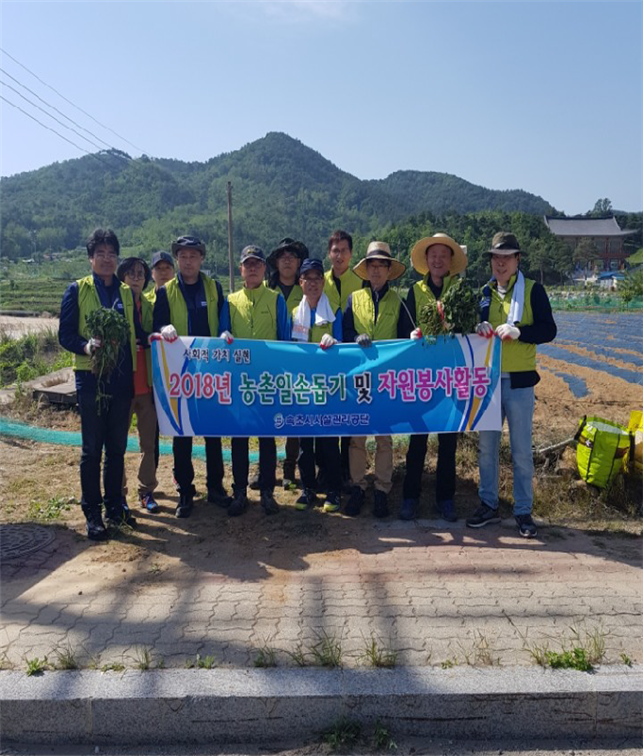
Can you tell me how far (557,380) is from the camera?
12773 mm

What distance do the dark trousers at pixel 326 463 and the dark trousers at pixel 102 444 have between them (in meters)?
1.49

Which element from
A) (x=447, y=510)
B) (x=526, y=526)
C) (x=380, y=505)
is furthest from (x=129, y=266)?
(x=526, y=526)

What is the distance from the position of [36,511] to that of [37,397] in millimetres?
4100

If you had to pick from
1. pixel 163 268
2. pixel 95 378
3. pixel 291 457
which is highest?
pixel 163 268

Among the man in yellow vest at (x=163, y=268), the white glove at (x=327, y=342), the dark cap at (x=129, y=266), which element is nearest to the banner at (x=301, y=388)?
the white glove at (x=327, y=342)

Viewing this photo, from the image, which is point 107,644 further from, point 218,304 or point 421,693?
point 218,304

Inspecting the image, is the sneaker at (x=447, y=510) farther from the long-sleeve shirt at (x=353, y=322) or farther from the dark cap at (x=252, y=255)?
the dark cap at (x=252, y=255)

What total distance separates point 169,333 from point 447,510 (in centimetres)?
264

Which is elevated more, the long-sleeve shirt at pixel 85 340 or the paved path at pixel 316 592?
the long-sleeve shirt at pixel 85 340

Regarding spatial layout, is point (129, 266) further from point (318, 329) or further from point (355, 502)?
point (355, 502)

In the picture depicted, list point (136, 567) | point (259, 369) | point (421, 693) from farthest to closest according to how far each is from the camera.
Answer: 1. point (259, 369)
2. point (136, 567)
3. point (421, 693)

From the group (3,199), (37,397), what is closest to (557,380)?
(37,397)

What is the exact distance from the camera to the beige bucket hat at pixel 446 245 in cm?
470

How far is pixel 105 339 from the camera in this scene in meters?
4.29
